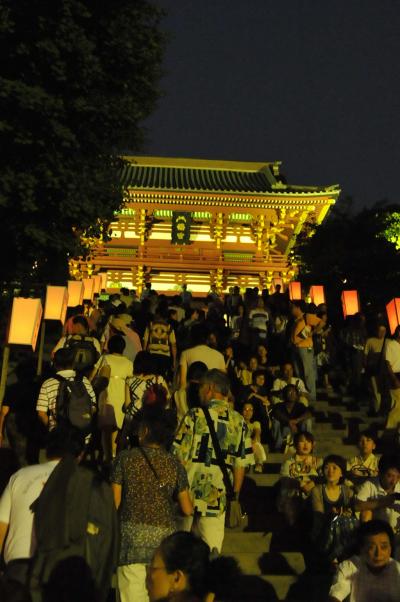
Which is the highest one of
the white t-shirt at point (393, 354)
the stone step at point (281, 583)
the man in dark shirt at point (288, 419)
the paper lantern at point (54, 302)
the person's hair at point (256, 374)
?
the paper lantern at point (54, 302)

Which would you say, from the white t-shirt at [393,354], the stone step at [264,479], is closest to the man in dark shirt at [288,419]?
the stone step at [264,479]

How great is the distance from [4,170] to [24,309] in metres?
2.06

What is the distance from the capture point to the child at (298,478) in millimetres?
8095

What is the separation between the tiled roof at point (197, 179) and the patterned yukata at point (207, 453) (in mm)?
25208

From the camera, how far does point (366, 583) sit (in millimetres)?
5512

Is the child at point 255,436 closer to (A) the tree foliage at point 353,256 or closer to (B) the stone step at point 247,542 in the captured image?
(B) the stone step at point 247,542

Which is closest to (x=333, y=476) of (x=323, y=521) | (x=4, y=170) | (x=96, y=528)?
(x=323, y=521)

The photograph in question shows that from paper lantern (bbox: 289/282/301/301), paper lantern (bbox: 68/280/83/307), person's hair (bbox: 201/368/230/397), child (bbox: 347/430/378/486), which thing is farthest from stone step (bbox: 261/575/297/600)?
paper lantern (bbox: 289/282/301/301)

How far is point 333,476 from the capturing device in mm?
7789

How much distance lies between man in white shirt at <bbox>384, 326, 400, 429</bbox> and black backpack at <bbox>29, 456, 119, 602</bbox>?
7460mm

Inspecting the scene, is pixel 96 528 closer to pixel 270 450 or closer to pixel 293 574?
pixel 293 574

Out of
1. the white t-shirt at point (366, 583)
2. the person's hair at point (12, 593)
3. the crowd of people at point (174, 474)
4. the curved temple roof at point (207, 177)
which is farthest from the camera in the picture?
the curved temple roof at point (207, 177)

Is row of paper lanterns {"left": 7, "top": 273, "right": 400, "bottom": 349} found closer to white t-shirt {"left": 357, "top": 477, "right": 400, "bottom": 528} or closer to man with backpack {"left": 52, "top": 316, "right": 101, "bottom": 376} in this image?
man with backpack {"left": 52, "top": 316, "right": 101, "bottom": 376}

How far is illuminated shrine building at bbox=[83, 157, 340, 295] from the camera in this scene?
3167cm
